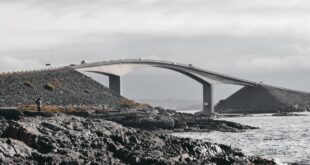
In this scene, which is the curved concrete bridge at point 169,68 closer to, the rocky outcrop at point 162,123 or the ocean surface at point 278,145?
the rocky outcrop at point 162,123

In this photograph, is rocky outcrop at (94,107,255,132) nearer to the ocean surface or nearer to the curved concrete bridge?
the ocean surface

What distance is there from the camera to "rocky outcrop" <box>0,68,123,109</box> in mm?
97625

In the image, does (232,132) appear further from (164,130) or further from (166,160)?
(166,160)

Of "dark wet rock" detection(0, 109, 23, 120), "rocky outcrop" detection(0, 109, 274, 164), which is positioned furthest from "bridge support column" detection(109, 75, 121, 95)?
"rocky outcrop" detection(0, 109, 274, 164)

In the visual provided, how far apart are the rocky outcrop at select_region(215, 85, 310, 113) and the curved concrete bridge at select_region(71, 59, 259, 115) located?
13.9 ft

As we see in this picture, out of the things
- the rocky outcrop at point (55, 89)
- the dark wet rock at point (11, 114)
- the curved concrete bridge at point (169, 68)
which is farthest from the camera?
the curved concrete bridge at point (169, 68)

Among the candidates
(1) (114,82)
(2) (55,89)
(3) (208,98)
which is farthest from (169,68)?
(2) (55,89)

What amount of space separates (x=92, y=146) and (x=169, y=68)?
12319 cm

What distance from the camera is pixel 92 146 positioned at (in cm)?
4141

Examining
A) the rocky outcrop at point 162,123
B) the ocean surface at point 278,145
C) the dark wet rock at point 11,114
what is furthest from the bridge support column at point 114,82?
the dark wet rock at point 11,114

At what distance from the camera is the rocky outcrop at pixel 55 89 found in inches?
3844

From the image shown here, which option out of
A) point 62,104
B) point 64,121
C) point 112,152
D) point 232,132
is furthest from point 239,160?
point 62,104

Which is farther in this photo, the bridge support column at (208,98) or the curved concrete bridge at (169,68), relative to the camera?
the bridge support column at (208,98)

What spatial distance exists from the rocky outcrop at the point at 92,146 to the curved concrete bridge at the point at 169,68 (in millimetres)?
79865
